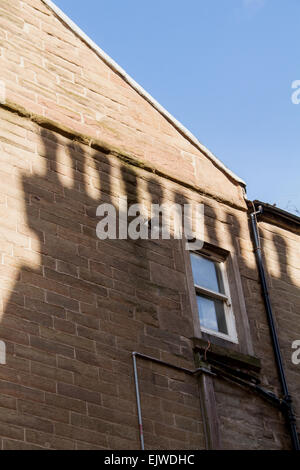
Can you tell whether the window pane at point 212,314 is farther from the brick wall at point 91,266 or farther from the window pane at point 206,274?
the brick wall at point 91,266

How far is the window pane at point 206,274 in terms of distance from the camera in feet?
48.7

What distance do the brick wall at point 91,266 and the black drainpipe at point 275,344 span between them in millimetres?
107

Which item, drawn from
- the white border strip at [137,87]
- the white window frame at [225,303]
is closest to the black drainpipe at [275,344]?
the white window frame at [225,303]

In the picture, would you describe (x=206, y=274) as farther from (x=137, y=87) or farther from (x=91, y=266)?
(x=137, y=87)

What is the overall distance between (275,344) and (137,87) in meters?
4.67

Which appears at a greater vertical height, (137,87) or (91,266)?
(137,87)

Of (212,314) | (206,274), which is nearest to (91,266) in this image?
(212,314)

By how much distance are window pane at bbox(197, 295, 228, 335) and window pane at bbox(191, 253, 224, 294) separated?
240 mm

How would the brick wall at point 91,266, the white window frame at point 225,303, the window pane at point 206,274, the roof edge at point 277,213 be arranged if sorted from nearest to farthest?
the brick wall at point 91,266 < the white window frame at point 225,303 < the window pane at point 206,274 < the roof edge at point 277,213

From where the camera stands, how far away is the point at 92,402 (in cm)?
1183

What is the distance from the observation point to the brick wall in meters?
11.7

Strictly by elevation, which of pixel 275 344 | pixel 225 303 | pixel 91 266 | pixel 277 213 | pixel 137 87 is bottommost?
pixel 275 344

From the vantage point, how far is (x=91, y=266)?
43.3 feet
